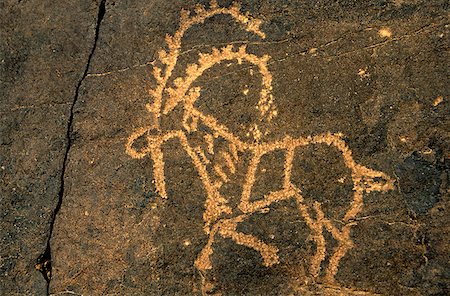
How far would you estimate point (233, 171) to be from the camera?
2074 mm

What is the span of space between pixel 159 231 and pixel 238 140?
464mm

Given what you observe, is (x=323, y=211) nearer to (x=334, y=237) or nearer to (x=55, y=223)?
(x=334, y=237)

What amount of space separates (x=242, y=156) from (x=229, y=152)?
53 millimetres

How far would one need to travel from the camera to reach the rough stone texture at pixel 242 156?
1.94 meters

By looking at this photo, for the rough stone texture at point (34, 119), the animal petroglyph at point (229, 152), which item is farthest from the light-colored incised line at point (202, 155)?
the rough stone texture at point (34, 119)

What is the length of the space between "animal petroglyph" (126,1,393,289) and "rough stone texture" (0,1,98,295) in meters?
0.35

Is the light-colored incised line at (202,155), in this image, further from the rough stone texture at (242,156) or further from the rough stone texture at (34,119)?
the rough stone texture at (34,119)

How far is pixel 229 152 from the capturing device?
208 cm

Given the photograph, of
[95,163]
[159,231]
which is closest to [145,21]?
[95,163]

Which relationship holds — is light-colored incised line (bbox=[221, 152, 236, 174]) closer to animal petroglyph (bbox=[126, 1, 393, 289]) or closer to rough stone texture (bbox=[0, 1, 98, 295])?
animal petroglyph (bbox=[126, 1, 393, 289])

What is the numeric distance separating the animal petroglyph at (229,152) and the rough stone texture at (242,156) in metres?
0.02

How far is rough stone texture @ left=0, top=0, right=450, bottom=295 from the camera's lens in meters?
1.94

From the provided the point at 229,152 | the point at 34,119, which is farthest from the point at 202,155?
the point at 34,119

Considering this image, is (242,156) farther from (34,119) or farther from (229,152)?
(34,119)
